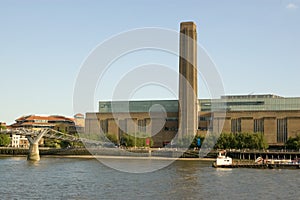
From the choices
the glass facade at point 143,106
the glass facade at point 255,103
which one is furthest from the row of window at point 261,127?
the glass facade at point 143,106

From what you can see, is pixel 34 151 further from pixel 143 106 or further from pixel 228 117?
pixel 143 106

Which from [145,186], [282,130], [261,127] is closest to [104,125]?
[261,127]

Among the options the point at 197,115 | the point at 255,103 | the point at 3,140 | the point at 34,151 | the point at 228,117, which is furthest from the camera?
the point at 3,140

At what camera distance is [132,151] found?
509ft

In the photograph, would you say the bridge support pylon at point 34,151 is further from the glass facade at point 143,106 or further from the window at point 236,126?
the window at point 236,126

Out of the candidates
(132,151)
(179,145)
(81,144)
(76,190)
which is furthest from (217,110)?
(76,190)

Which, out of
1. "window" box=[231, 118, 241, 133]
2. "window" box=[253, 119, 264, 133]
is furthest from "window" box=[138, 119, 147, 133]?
"window" box=[253, 119, 264, 133]

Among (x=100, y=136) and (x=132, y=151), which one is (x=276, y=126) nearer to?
(x=132, y=151)

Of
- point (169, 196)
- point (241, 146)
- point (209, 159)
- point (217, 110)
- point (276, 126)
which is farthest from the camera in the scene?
point (217, 110)

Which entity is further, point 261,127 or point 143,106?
point 143,106

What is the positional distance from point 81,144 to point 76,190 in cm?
11533

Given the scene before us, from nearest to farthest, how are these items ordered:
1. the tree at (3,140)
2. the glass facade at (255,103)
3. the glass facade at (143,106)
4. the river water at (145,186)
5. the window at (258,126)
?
the river water at (145,186)
the window at (258,126)
the glass facade at (255,103)
the tree at (3,140)
the glass facade at (143,106)

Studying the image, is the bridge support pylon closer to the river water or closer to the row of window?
the river water

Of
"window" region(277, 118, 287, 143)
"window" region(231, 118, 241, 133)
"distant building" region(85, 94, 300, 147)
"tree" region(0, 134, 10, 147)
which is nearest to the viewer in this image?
"window" region(277, 118, 287, 143)
